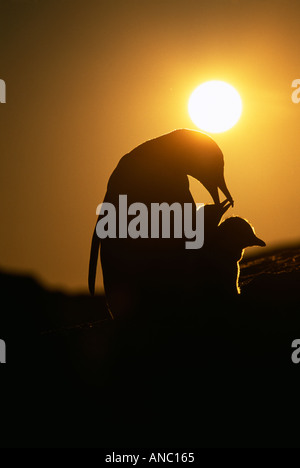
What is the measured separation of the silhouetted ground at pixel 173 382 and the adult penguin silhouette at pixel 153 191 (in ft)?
0.87

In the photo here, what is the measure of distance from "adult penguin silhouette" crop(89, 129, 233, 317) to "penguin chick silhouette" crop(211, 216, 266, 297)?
20 centimetres

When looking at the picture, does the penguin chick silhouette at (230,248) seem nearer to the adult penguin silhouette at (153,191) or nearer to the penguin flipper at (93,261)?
the adult penguin silhouette at (153,191)

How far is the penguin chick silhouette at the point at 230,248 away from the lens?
3035mm

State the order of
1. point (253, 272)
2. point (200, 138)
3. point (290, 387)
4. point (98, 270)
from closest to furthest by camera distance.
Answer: point (290, 387) < point (200, 138) < point (98, 270) < point (253, 272)

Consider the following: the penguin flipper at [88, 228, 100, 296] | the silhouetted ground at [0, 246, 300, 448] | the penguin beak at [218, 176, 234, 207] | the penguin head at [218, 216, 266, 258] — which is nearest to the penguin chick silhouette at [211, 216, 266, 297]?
the penguin head at [218, 216, 266, 258]

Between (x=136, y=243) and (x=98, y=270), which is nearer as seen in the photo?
(x=136, y=243)

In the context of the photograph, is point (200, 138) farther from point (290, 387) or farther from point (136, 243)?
point (290, 387)

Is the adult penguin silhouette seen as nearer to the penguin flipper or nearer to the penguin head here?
the penguin flipper

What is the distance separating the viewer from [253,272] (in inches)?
184

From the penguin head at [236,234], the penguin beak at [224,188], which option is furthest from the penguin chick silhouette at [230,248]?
the penguin beak at [224,188]

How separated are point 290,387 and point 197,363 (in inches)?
16.5

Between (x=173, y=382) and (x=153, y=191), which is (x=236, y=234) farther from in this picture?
(x=173, y=382)

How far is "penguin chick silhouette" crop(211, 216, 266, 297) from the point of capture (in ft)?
9.96
